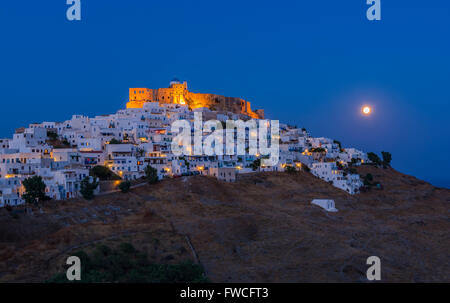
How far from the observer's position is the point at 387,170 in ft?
306

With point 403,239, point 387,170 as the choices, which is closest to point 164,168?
point 403,239

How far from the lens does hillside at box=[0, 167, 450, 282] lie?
1435 inches

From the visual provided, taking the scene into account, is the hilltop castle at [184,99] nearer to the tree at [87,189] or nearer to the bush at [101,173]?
the bush at [101,173]

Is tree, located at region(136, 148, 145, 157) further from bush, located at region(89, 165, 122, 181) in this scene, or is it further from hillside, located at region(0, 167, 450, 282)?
hillside, located at region(0, 167, 450, 282)

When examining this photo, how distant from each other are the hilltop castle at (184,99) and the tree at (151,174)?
145ft

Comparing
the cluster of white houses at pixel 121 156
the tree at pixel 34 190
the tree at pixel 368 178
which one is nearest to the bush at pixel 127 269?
the tree at pixel 34 190

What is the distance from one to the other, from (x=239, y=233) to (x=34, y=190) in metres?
25.1

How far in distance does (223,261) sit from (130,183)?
2487 centimetres

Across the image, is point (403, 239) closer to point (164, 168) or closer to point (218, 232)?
point (218, 232)

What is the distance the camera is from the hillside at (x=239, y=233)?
36438 mm

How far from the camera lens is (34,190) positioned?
4784 cm

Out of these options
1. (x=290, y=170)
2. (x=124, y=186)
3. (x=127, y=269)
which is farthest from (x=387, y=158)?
(x=127, y=269)

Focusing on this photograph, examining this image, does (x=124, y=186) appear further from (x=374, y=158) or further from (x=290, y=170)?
(x=374, y=158)

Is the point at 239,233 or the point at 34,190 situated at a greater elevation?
the point at 34,190
